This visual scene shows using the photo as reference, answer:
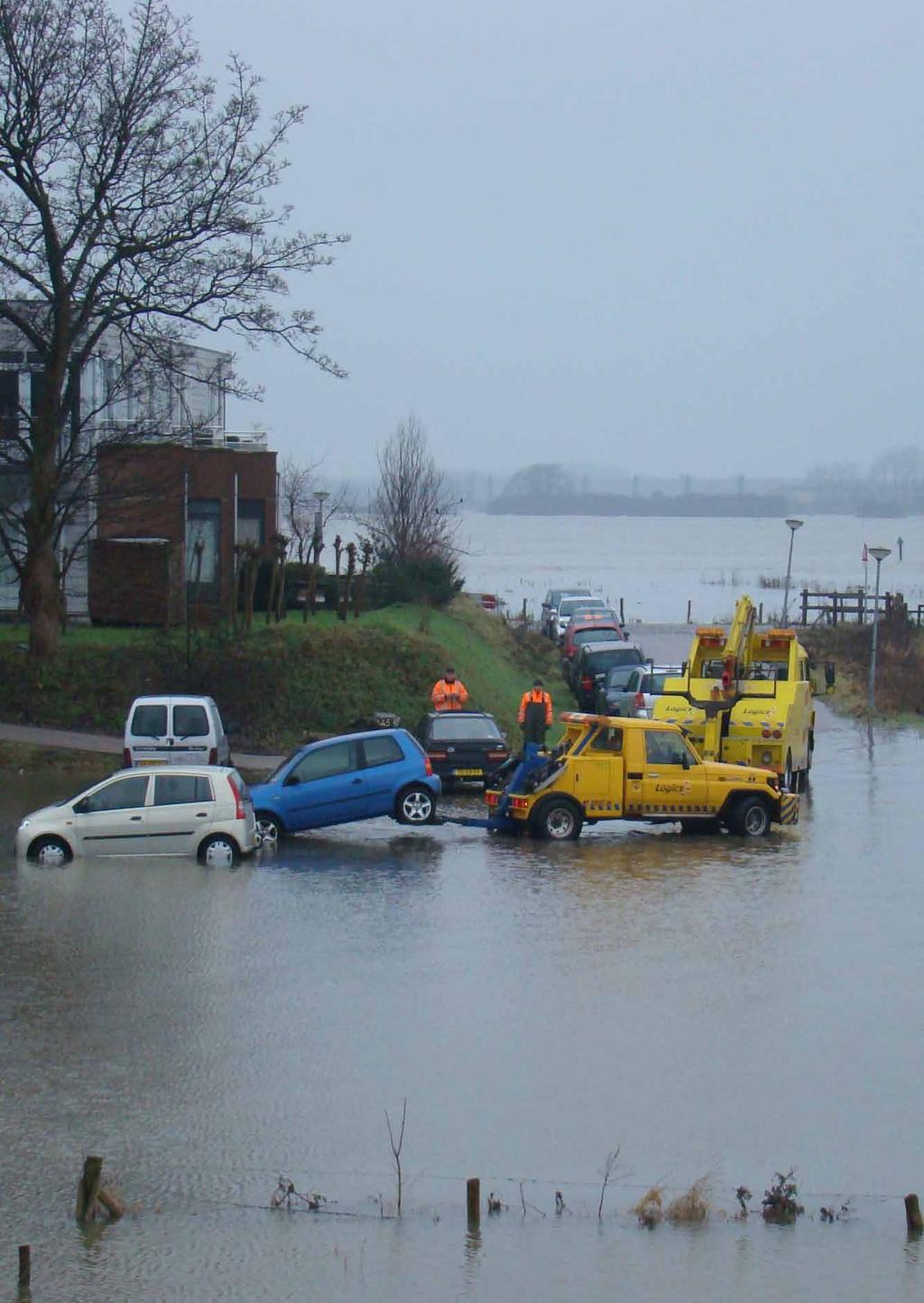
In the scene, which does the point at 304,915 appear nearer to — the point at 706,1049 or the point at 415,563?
the point at 706,1049

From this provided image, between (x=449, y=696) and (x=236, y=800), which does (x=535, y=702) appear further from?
(x=236, y=800)

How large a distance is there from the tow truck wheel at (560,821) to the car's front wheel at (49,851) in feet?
20.2

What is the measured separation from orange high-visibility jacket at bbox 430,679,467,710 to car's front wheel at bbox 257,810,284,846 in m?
7.63

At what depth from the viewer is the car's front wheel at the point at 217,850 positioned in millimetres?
20469

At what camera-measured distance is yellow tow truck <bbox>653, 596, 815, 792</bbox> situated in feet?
87.8

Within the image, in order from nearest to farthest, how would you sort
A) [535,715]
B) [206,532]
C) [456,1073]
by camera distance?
1. [456,1073]
2. [535,715]
3. [206,532]

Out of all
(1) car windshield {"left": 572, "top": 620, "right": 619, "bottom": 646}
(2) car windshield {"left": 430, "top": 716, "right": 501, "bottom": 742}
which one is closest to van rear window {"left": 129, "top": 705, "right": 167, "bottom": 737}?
(2) car windshield {"left": 430, "top": 716, "right": 501, "bottom": 742}

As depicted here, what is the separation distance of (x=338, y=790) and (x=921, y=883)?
7633mm

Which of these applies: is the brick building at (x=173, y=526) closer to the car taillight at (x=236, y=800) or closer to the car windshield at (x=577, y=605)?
the car taillight at (x=236, y=800)

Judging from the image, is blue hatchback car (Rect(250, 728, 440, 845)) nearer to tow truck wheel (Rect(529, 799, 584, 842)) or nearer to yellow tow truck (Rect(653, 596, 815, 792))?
tow truck wheel (Rect(529, 799, 584, 842))

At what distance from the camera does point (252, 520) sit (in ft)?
134

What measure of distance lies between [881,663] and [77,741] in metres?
24.9

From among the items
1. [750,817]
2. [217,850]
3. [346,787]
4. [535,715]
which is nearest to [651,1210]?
[217,850]

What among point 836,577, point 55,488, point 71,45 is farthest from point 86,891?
point 836,577
